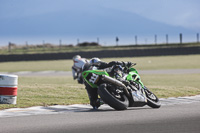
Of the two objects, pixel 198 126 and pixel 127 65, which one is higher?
pixel 127 65

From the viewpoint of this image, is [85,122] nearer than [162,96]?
Yes

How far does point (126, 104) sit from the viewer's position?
1011 cm

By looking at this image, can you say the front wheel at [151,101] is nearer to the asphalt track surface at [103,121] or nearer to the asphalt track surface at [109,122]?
the asphalt track surface at [103,121]

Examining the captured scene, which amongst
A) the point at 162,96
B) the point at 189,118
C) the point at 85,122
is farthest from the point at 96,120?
the point at 162,96

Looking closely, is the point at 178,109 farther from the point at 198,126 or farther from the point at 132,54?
the point at 132,54

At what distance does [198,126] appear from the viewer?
805 centimetres

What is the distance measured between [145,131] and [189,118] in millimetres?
1665

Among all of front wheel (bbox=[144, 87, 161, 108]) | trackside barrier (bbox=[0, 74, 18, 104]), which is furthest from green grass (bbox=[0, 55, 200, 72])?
trackside barrier (bbox=[0, 74, 18, 104])

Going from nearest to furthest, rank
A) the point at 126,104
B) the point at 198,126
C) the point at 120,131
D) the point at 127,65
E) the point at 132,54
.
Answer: the point at 120,131, the point at 198,126, the point at 126,104, the point at 127,65, the point at 132,54

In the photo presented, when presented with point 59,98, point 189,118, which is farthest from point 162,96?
point 189,118

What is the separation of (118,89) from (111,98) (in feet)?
1.46

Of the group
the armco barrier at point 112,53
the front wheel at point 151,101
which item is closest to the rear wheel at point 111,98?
the front wheel at point 151,101

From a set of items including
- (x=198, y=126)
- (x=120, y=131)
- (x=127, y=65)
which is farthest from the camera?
(x=127, y=65)

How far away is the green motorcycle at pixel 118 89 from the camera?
10016 millimetres
